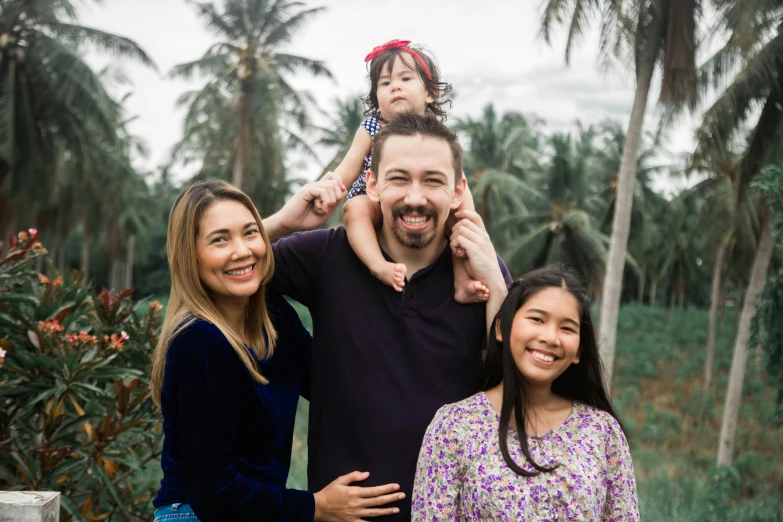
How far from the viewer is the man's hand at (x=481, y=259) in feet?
8.05

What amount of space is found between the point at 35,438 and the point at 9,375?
387 millimetres

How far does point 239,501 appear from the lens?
6.91 feet

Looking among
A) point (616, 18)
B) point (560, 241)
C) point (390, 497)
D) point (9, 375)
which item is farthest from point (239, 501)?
point (560, 241)

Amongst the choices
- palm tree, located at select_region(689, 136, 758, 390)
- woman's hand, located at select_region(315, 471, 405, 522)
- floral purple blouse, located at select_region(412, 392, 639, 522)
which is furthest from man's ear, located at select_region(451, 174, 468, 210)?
palm tree, located at select_region(689, 136, 758, 390)

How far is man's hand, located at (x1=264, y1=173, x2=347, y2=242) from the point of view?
2.66m

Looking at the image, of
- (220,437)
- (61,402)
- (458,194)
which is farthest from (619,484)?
(61,402)

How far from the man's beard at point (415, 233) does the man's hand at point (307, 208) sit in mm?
296

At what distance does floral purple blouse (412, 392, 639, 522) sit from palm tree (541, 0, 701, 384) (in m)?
12.5

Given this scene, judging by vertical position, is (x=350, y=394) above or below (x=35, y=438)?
above

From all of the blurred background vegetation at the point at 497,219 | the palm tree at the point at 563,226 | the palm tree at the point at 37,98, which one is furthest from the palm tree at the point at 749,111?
the palm tree at the point at 37,98

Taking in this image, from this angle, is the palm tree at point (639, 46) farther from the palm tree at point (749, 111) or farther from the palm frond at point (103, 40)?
→ the palm frond at point (103, 40)

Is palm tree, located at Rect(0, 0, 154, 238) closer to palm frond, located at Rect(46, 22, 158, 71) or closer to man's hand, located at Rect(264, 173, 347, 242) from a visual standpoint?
palm frond, located at Rect(46, 22, 158, 71)

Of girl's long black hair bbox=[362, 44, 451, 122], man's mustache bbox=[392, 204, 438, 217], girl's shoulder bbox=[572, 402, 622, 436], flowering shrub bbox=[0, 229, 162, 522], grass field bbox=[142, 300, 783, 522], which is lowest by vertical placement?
grass field bbox=[142, 300, 783, 522]

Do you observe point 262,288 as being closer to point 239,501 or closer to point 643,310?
point 239,501
